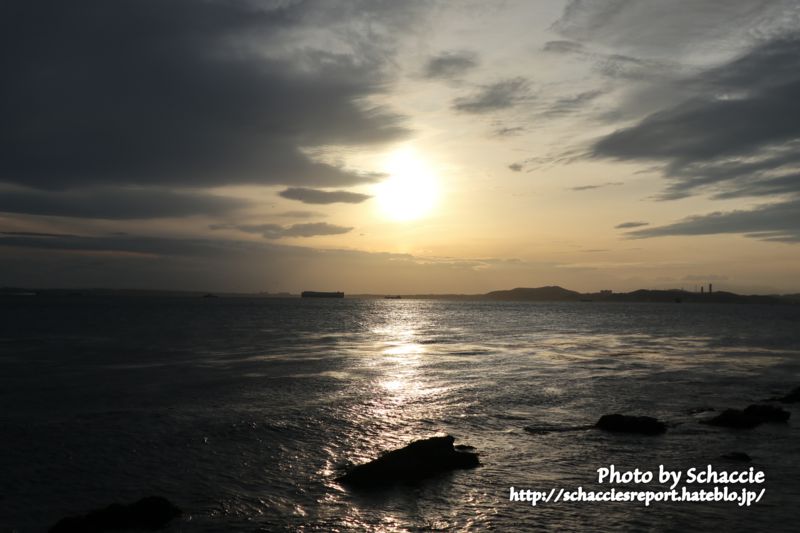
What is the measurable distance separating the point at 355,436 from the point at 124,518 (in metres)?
13.4

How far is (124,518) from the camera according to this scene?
17.5m

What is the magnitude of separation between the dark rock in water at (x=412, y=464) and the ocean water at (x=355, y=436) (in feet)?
2.96

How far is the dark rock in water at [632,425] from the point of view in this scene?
2945cm

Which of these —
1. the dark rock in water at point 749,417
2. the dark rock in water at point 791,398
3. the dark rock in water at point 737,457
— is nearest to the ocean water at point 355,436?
the dark rock in water at point 737,457

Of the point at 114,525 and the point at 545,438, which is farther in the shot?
the point at 545,438

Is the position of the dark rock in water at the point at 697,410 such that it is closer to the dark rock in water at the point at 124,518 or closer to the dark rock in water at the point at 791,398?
the dark rock in water at the point at 791,398

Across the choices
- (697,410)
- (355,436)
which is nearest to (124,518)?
(355,436)

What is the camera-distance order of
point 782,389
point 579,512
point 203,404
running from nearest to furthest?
1. point 579,512
2. point 203,404
3. point 782,389

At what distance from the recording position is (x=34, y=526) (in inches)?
690

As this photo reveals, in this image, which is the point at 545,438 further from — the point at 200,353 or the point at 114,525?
the point at 200,353

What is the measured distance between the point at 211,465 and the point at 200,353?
4959 cm

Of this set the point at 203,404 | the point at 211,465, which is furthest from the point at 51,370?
the point at 211,465

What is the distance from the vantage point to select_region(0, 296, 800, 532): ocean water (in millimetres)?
18609

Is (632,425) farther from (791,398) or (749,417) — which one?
(791,398)
